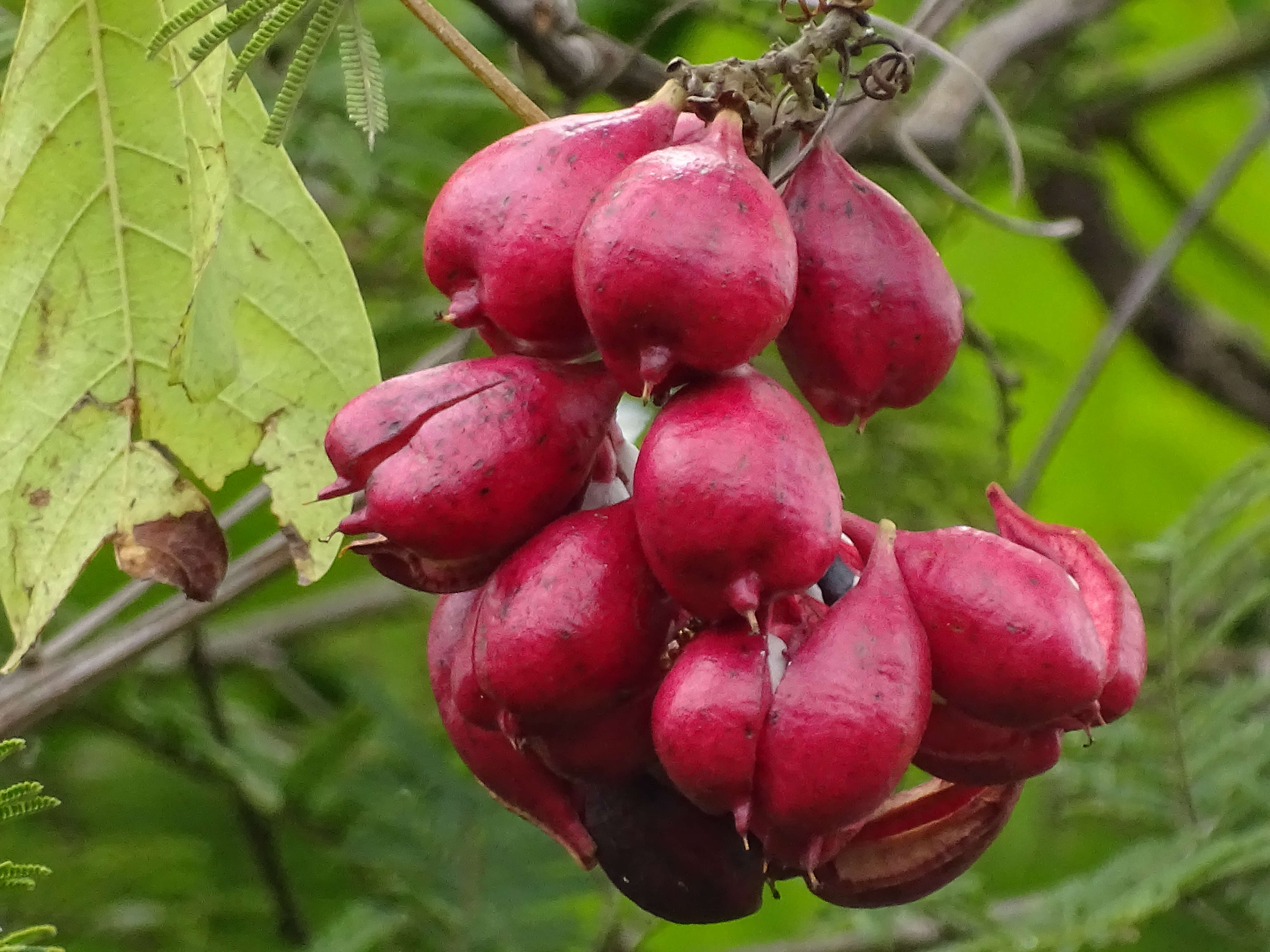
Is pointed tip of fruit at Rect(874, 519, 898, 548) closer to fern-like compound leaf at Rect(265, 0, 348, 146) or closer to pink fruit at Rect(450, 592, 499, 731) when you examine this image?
pink fruit at Rect(450, 592, 499, 731)

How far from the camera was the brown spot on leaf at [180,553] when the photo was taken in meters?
1.34

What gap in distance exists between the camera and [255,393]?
1.45 m

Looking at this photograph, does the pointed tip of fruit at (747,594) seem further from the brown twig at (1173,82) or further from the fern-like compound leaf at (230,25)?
the brown twig at (1173,82)

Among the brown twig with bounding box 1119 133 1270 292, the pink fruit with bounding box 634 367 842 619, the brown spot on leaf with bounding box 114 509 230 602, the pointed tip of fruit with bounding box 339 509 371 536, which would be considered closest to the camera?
the pink fruit with bounding box 634 367 842 619

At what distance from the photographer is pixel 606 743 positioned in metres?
1.14

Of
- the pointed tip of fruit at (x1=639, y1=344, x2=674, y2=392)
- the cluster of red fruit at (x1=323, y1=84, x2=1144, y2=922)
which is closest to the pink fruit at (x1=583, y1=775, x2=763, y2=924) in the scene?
the cluster of red fruit at (x1=323, y1=84, x2=1144, y2=922)

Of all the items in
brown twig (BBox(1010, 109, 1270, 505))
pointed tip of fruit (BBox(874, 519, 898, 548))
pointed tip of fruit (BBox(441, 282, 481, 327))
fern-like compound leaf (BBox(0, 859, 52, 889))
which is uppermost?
pointed tip of fruit (BBox(441, 282, 481, 327))

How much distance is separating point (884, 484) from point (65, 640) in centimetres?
125

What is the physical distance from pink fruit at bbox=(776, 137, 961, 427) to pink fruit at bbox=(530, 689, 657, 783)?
265 mm

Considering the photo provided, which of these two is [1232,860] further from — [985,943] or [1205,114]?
[1205,114]

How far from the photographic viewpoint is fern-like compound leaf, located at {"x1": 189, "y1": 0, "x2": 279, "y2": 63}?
4.00ft

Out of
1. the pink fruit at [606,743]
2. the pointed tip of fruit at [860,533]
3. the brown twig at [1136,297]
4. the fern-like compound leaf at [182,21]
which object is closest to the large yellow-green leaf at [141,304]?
the fern-like compound leaf at [182,21]

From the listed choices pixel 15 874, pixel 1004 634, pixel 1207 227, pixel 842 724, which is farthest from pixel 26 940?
pixel 1207 227

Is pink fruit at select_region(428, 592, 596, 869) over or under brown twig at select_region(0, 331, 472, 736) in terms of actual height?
over
